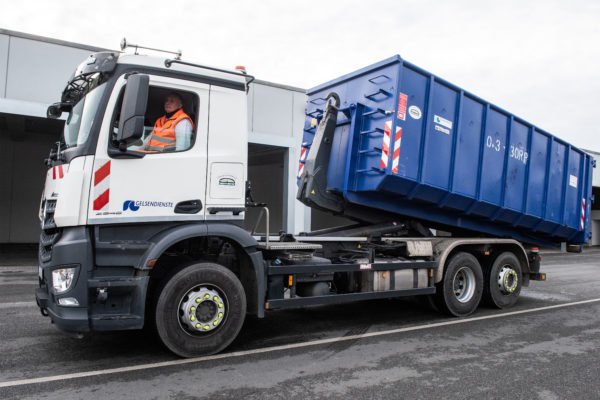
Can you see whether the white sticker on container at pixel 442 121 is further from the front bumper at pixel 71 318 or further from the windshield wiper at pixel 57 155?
the front bumper at pixel 71 318

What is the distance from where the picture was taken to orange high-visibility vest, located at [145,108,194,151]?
4.57 m

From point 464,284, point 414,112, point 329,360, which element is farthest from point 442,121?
point 329,360

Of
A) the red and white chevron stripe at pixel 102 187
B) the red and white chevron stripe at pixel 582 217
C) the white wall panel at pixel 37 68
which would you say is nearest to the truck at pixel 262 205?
the red and white chevron stripe at pixel 102 187

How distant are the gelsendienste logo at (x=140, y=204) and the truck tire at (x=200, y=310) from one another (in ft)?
2.11

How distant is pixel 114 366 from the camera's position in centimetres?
439

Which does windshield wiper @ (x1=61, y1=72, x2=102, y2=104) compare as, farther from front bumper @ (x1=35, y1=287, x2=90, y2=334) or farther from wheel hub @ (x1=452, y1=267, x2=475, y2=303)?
wheel hub @ (x1=452, y1=267, x2=475, y2=303)

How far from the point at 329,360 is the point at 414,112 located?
364 cm

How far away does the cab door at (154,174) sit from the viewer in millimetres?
4301

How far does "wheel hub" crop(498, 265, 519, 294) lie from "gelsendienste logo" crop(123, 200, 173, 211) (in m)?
5.73

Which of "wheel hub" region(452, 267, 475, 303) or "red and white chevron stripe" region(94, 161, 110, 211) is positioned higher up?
"red and white chevron stripe" region(94, 161, 110, 211)

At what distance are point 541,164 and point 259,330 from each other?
19.5 feet

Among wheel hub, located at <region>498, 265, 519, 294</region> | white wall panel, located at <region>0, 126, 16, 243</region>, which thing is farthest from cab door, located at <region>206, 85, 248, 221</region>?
white wall panel, located at <region>0, 126, 16, 243</region>

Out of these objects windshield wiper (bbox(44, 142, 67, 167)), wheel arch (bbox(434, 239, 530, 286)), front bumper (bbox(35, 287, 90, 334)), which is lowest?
front bumper (bbox(35, 287, 90, 334))

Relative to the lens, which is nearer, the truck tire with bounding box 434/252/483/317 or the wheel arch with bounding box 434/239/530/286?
the wheel arch with bounding box 434/239/530/286
